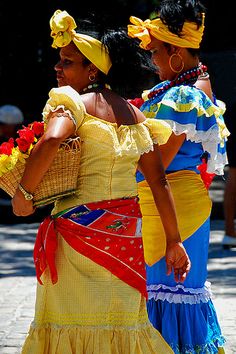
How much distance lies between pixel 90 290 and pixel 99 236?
228 millimetres

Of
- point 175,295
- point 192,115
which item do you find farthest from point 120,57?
point 175,295

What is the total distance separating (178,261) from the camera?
179 inches

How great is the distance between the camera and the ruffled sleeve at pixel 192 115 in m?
4.88

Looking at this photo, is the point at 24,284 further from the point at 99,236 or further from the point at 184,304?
the point at 99,236

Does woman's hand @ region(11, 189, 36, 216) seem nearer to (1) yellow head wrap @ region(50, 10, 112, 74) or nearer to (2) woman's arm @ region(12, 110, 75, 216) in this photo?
(2) woman's arm @ region(12, 110, 75, 216)

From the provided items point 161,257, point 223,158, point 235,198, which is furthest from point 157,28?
point 235,198

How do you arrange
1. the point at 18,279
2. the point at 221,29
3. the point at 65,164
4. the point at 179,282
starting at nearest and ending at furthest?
the point at 65,164 < the point at 179,282 < the point at 18,279 < the point at 221,29

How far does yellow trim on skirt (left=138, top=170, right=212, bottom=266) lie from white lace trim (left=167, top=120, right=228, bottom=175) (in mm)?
129

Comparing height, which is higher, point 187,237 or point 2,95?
point 187,237

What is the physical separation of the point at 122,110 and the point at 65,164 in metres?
0.37

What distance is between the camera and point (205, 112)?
498 centimetres

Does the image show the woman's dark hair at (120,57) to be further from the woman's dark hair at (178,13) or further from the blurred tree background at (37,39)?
the blurred tree background at (37,39)

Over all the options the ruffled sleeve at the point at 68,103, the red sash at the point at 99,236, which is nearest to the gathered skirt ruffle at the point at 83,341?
the red sash at the point at 99,236

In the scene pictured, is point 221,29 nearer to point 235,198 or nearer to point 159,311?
point 235,198
